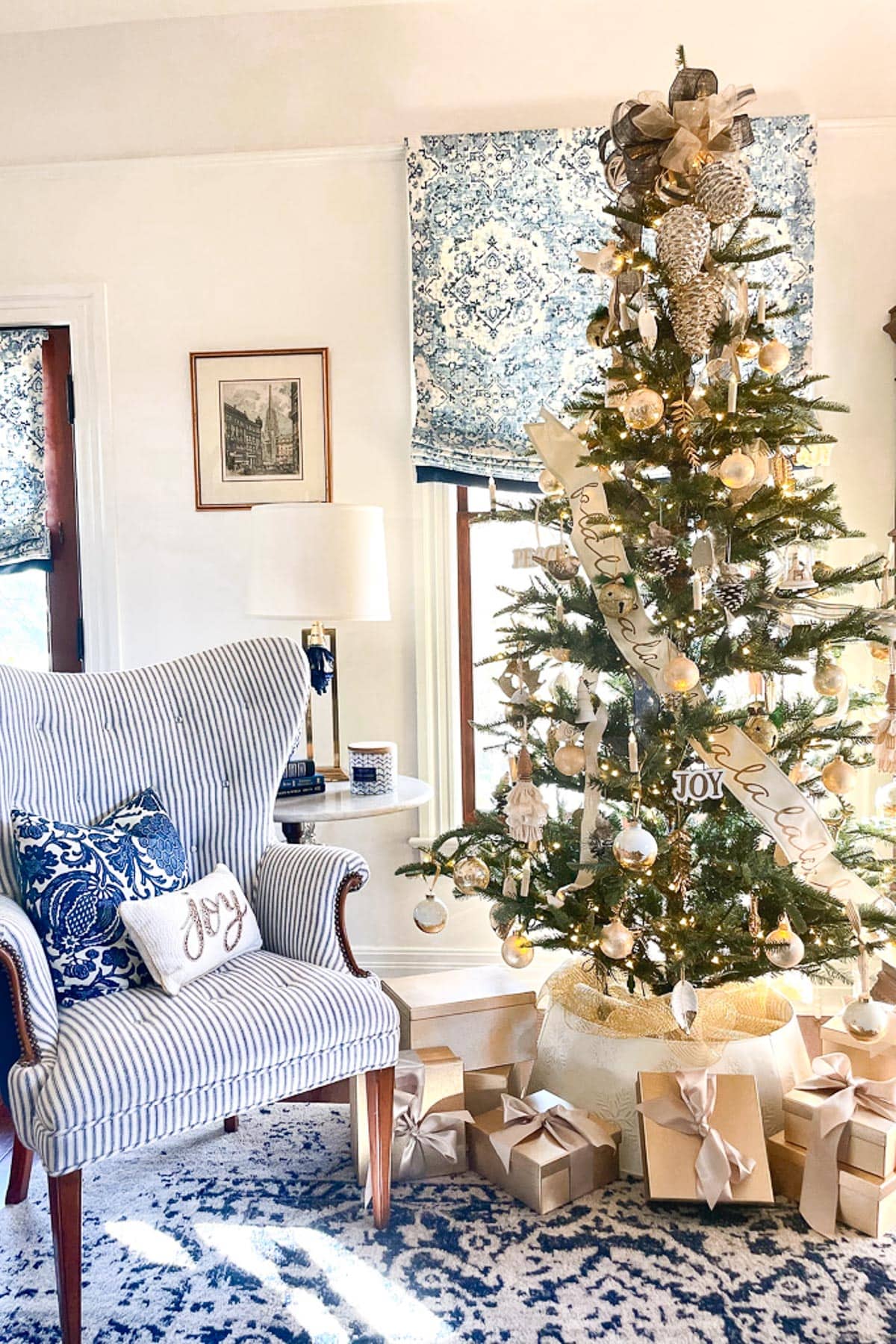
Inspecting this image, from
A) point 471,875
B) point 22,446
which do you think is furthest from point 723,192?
point 22,446

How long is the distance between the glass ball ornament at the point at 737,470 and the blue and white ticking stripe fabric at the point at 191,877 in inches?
40.9

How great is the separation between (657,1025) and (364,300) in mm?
2247

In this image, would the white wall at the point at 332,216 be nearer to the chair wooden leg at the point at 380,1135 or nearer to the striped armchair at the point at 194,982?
the striped armchair at the point at 194,982

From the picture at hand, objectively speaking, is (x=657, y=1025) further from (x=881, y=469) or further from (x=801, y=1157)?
(x=881, y=469)

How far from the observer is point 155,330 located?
3318 millimetres

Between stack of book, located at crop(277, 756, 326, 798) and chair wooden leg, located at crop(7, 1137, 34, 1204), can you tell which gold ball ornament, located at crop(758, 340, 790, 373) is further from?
chair wooden leg, located at crop(7, 1137, 34, 1204)

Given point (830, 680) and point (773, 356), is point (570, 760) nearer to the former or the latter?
point (830, 680)

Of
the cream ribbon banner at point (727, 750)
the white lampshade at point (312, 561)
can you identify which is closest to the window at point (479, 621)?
the white lampshade at point (312, 561)

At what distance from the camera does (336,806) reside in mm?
2691

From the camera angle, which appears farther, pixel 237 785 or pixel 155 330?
pixel 155 330

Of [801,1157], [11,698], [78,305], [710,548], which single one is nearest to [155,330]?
[78,305]

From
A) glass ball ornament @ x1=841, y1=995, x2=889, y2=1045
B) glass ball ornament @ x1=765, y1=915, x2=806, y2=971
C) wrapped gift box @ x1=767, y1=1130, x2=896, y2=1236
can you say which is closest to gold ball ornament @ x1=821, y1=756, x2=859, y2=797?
glass ball ornament @ x1=765, y1=915, x2=806, y2=971

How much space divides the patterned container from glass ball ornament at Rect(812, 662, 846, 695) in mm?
1176

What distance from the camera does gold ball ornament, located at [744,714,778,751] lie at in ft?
6.84
